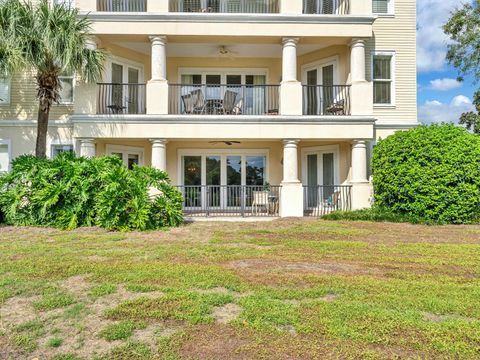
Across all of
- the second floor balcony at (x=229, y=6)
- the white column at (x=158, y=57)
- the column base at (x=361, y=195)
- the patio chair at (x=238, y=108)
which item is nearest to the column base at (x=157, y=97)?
the white column at (x=158, y=57)

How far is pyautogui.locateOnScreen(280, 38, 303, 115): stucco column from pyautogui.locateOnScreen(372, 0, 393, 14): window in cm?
472

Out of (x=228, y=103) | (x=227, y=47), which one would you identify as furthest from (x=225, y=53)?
(x=228, y=103)

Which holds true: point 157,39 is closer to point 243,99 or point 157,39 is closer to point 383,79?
point 243,99

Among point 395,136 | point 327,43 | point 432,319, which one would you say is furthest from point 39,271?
point 327,43

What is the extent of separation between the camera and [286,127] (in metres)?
13.0

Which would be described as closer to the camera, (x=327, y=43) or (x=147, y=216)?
(x=147, y=216)

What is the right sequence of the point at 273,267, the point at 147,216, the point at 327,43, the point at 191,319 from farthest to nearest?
1. the point at 327,43
2. the point at 147,216
3. the point at 273,267
4. the point at 191,319

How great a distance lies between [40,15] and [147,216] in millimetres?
7501

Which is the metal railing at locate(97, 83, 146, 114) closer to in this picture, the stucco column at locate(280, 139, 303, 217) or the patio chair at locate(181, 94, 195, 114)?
the patio chair at locate(181, 94, 195, 114)

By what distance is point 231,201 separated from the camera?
14.5 meters

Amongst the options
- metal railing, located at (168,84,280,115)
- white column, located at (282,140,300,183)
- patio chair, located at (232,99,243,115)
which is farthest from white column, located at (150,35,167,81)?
white column, located at (282,140,300,183)

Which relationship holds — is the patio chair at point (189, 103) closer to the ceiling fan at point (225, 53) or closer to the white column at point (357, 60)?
the ceiling fan at point (225, 53)

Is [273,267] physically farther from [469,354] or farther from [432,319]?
[469,354]

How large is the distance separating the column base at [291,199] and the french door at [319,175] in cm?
150
